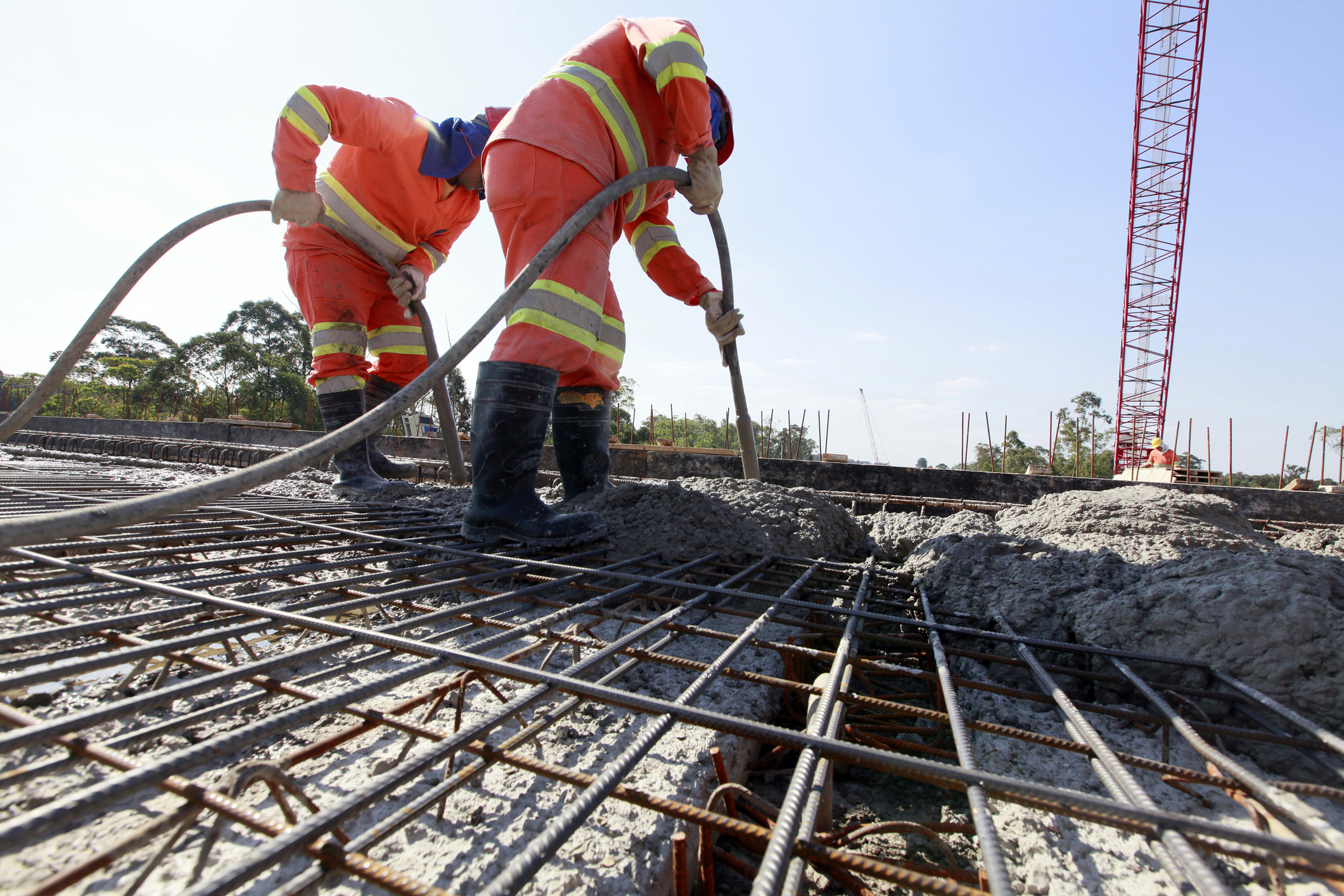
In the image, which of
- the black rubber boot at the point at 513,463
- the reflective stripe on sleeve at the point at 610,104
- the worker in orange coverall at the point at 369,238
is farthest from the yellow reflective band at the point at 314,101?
the black rubber boot at the point at 513,463

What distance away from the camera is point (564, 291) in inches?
79.6

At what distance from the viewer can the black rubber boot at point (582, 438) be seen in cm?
253

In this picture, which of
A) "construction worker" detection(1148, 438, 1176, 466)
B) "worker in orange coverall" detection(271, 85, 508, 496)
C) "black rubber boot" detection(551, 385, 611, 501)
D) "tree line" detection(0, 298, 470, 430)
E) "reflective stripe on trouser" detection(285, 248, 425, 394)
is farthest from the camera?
"tree line" detection(0, 298, 470, 430)

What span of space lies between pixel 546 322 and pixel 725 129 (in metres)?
1.45

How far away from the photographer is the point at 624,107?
225 centimetres

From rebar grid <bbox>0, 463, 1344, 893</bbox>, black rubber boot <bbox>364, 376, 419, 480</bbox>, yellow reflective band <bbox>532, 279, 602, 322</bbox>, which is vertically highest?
yellow reflective band <bbox>532, 279, 602, 322</bbox>

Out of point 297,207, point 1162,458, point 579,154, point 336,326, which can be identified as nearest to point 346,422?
point 336,326

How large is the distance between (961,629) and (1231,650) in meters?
0.45

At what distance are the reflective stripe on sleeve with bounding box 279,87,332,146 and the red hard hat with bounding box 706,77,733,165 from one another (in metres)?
1.74

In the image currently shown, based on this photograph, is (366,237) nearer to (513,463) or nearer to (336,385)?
(336,385)

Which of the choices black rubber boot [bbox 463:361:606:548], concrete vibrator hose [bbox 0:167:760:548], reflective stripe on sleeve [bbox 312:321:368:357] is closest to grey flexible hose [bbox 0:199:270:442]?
concrete vibrator hose [bbox 0:167:760:548]

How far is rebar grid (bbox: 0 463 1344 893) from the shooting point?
1.76 ft

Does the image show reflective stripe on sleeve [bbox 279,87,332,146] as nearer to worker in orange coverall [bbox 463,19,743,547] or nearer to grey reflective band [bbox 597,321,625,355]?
worker in orange coverall [bbox 463,19,743,547]

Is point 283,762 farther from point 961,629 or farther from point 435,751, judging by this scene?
point 961,629
